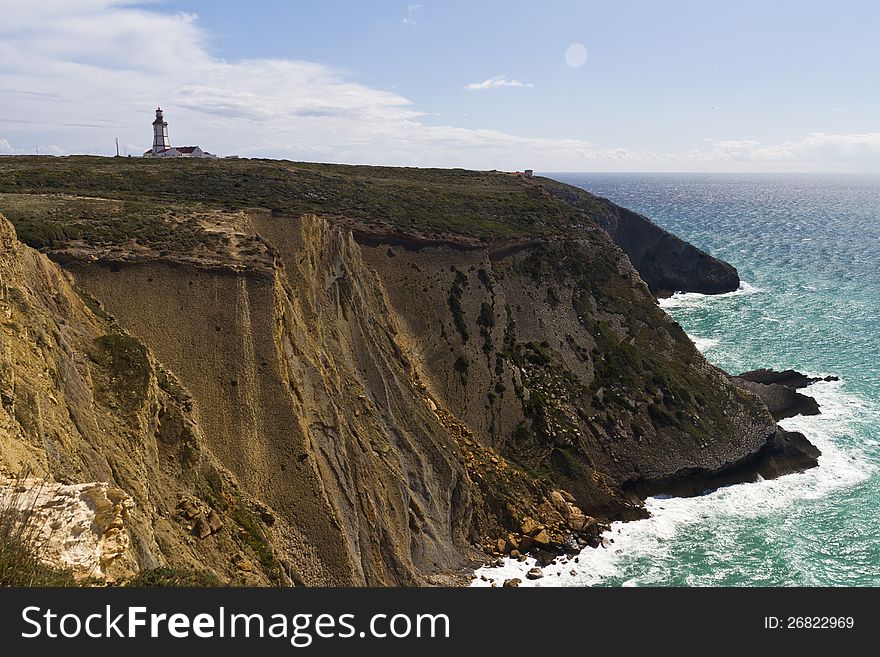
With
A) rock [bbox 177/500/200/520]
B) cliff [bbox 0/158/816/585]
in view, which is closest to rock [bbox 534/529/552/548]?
cliff [bbox 0/158/816/585]

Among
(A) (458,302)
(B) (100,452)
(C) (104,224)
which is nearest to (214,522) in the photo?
(B) (100,452)

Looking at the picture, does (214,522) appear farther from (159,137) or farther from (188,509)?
(159,137)

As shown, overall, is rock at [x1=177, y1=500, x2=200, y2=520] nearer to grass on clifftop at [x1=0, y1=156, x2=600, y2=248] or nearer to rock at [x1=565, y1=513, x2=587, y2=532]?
grass on clifftop at [x1=0, y1=156, x2=600, y2=248]

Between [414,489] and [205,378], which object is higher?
[205,378]

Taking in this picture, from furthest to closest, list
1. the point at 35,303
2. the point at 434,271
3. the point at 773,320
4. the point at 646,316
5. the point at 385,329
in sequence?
the point at 773,320 < the point at 646,316 < the point at 434,271 < the point at 385,329 < the point at 35,303

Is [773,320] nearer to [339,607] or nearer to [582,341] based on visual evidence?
[582,341]

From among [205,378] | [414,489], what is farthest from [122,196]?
[414,489]

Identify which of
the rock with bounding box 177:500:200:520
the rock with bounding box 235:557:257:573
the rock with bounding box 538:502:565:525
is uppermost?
the rock with bounding box 177:500:200:520
